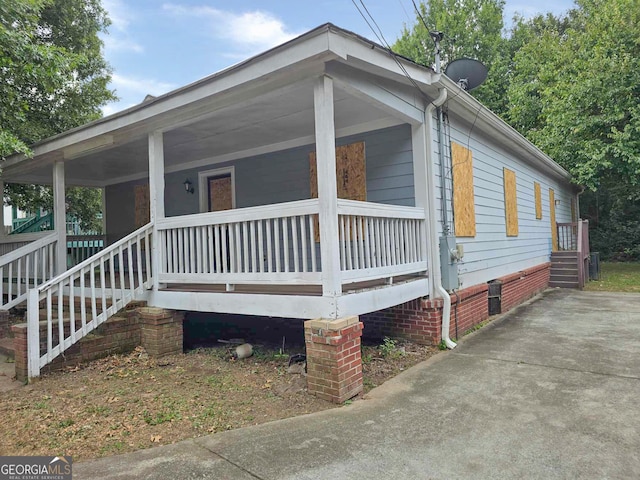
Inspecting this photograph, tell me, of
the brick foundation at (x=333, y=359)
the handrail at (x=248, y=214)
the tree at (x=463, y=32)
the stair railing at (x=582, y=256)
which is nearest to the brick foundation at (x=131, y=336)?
the handrail at (x=248, y=214)

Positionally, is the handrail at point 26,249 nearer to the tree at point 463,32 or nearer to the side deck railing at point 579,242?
the side deck railing at point 579,242

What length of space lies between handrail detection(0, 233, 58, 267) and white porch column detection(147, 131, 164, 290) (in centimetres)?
233

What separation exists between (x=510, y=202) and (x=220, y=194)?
18.8 feet

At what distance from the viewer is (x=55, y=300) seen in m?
6.20

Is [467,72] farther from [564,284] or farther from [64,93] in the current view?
[64,93]

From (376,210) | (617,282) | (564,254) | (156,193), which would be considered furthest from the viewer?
(564,254)

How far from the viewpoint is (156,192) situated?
5.25 metres

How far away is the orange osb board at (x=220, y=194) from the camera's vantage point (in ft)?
25.0

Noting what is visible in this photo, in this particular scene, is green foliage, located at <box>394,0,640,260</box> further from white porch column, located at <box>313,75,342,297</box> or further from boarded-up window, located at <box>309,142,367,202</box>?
white porch column, located at <box>313,75,342,297</box>

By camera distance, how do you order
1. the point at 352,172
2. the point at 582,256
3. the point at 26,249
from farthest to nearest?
the point at 582,256, the point at 26,249, the point at 352,172

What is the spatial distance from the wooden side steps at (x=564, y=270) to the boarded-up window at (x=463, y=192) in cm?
593

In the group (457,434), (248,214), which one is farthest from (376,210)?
(457,434)

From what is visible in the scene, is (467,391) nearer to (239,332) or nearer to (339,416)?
(339,416)

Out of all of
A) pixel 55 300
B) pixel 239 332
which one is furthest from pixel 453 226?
pixel 55 300
